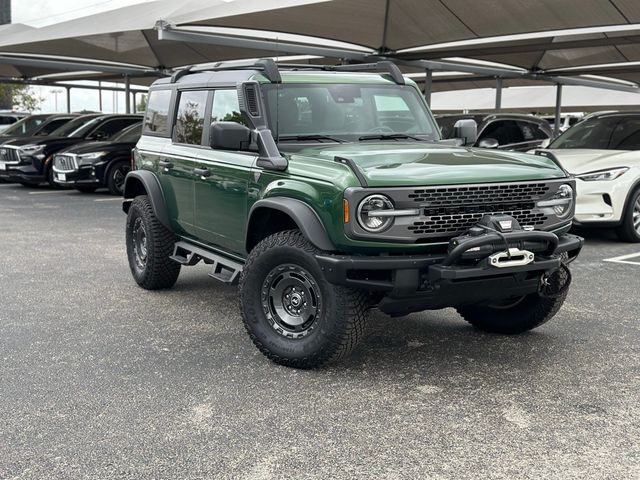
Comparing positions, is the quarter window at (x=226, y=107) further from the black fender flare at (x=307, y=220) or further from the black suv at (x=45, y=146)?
the black suv at (x=45, y=146)

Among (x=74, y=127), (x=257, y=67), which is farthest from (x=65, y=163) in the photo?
(x=257, y=67)

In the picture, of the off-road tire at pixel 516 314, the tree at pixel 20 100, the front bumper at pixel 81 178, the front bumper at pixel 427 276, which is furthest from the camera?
the tree at pixel 20 100

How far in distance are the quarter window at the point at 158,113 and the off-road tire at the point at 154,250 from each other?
2.11 ft

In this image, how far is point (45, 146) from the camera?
17.4m

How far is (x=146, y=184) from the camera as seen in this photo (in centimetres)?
675

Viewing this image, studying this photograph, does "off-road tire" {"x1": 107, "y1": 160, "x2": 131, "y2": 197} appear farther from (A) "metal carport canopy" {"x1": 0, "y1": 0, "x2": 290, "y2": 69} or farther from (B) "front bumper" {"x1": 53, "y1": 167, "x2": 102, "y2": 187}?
(A) "metal carport canopy" {"x1": 0, "y1": 0, "x2": 290, "y2": 69}

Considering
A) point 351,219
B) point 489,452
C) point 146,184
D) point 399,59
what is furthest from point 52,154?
point 489,452

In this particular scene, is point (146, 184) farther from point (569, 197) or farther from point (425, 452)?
point (425, 452)

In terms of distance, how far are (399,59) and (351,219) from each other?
14.6 metres

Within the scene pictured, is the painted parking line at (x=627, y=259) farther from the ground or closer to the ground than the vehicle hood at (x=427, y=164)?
closer to the ground

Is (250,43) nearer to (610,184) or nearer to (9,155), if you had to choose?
(9,155)

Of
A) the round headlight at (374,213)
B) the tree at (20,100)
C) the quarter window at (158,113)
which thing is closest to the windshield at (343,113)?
the round headlight at (374,213)

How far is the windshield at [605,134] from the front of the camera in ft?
33.8

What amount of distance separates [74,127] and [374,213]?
620 inches
